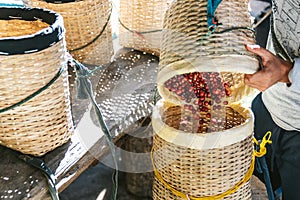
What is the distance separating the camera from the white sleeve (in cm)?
108

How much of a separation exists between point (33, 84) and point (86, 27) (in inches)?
19.8

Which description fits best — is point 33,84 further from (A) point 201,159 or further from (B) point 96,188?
(B) point 96,188

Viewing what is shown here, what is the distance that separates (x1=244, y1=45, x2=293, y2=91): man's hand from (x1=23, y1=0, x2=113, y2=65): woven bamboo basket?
2.08 feet

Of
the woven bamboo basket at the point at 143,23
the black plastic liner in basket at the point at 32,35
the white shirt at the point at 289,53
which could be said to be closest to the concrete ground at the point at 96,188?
the woven bamboo basket at the point at 143,23

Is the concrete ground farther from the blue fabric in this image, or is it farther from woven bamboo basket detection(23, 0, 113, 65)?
the blue fabric

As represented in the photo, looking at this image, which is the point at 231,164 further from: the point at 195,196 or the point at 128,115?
the point at 128,115

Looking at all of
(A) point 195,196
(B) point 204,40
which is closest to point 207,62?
(B) point 204,40

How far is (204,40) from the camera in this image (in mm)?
1034

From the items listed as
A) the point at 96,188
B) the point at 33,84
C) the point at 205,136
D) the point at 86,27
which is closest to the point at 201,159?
the point at 205,136

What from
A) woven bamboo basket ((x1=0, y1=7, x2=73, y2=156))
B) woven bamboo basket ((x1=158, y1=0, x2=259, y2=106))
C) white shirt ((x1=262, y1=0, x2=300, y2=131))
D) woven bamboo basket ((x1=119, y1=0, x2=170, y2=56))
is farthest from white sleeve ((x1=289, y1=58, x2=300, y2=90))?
woven bamboo basket ((x1=119, y1=0, x2=170, y2=56))

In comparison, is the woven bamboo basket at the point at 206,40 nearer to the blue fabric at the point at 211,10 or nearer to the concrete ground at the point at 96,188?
the blue fabric at the point at 211,10

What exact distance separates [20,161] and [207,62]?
1.71 feet

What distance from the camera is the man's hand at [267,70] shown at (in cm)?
105

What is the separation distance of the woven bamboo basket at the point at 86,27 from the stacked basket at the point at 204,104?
41 centimetres
